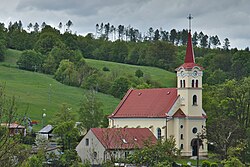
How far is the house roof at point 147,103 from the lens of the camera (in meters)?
77.7

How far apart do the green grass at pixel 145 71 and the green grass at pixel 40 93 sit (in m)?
17.7

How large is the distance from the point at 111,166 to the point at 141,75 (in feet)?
344

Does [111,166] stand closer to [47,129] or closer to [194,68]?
[194,68]

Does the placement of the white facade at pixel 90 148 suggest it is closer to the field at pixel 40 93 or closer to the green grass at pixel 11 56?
the field at pixel 40 93

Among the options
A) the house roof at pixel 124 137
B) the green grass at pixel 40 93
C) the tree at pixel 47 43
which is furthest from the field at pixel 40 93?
the house roof at pixel 124 137

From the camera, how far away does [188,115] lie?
76.6m

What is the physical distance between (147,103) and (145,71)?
75.3m

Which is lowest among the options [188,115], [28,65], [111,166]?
[111,166]

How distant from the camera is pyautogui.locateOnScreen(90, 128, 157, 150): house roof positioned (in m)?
66.2

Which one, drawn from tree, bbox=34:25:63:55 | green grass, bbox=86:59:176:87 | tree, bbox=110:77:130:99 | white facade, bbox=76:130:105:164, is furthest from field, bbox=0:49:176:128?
white facade, bbox=76:130:105:164

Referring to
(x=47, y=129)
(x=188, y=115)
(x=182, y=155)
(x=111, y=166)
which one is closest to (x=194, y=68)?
(x=188, y=115)

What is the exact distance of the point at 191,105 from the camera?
252 ft

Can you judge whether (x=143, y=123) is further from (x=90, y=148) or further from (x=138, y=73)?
(x=138, y=73)

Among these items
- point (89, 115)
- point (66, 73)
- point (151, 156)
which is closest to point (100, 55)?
point (66, 73)
